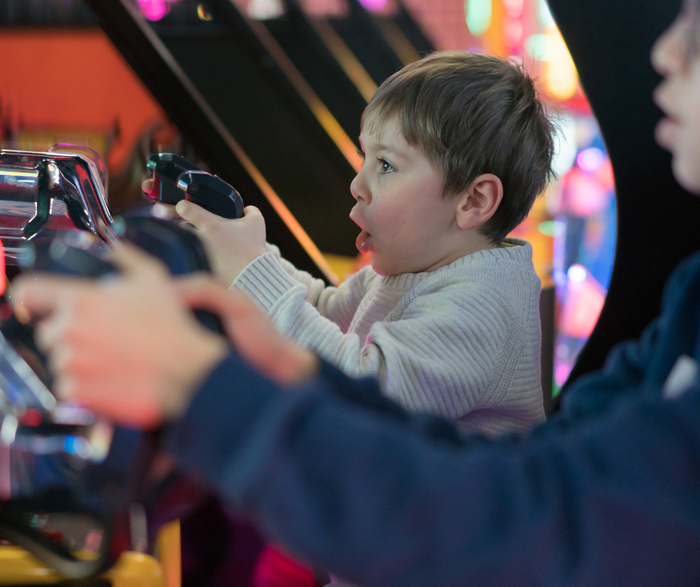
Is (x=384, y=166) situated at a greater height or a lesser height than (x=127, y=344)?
lesser

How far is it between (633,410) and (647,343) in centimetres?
30

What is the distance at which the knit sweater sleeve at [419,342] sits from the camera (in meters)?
0.90

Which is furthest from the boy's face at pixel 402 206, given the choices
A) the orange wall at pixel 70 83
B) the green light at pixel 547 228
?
the orange wall at pixel 70 83

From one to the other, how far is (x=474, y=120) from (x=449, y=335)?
355mm

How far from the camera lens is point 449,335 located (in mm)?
945

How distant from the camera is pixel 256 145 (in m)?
3.07

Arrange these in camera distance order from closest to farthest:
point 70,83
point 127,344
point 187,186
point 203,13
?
point 127,344
point 187,186
point 203,13
point 70,83

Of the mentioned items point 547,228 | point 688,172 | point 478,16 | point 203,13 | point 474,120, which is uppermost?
point 688,172

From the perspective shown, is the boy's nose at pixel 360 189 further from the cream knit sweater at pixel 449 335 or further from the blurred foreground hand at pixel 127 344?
the blurred foreground hand at pixel 127 344

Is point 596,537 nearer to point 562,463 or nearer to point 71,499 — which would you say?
point 562,463

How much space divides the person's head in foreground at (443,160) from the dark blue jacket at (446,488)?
2.10 feet

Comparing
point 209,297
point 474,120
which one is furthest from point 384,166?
point 209,297

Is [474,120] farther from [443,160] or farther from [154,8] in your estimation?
[154,8]

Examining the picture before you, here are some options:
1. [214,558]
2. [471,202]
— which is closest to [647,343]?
[471,202]
